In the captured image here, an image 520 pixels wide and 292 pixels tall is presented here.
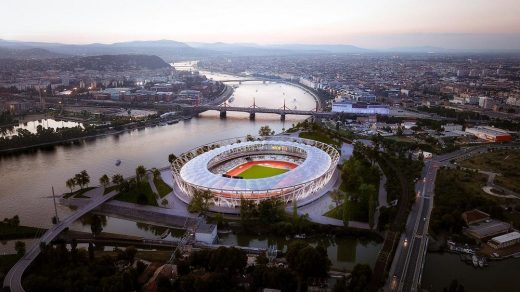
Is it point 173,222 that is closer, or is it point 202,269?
point 202,269

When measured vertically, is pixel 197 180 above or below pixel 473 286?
above

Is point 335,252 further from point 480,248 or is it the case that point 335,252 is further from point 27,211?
point 27,211

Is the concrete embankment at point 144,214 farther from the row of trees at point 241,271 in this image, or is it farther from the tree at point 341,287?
the tree at point 341,287

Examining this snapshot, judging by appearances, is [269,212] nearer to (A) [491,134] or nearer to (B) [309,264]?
(B) [309,264]

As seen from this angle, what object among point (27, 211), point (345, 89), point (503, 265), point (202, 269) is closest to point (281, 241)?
point (202, 269)

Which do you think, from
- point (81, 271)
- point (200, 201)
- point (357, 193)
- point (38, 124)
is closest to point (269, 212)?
point (200, 201)

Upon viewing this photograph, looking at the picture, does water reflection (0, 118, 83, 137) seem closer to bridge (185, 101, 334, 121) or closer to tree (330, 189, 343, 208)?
bridge (185, 101, 334, 121)
